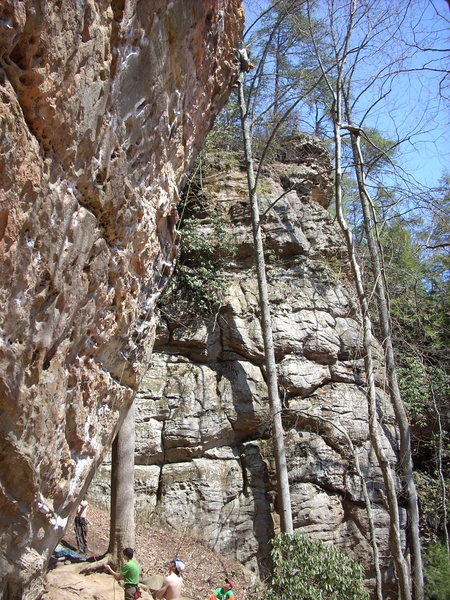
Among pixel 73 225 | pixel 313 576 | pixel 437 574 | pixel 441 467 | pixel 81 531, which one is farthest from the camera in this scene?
pixel 441 467

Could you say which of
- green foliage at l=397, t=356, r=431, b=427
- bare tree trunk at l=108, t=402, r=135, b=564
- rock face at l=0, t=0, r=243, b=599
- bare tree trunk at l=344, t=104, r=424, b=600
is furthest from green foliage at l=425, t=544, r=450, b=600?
rock face at l=0, t=0, r=243, b=599

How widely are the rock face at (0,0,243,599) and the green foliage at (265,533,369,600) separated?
364cm

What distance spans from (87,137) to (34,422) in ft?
5.86

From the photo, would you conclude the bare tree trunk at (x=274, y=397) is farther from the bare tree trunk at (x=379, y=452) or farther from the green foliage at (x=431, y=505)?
the green foliage at (x=431, y=505)

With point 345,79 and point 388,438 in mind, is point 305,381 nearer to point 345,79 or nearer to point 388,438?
point 388,438

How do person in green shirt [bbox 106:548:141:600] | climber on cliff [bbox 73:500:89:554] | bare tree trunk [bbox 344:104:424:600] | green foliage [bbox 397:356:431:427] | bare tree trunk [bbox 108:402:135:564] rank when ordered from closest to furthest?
person in green shirt [bbox 106:548:141:600] → bare tree trunk [bbox 108:402:135:564] → climber on cliff [bbox 73:500:89:554] → bare tree trunk [bbox 344:104:424:600] → green foliage [bbox 397:356:431:427]

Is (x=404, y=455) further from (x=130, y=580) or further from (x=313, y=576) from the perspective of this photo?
(x=130, y=580)

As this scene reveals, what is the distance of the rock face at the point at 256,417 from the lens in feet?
37.8

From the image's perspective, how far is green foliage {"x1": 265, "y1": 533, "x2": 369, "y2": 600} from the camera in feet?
22.8

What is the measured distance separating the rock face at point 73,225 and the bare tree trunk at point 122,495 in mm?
4089

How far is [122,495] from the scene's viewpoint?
870cm

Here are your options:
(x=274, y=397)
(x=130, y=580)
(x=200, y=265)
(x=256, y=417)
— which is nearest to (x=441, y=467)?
(x=256, y=417)

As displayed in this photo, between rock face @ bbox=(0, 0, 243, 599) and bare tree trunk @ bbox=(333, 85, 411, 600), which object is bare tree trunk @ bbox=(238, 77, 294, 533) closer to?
bare tree trunk @ bbox=(333, 85, 411, 600)

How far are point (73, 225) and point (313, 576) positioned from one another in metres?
5.79
